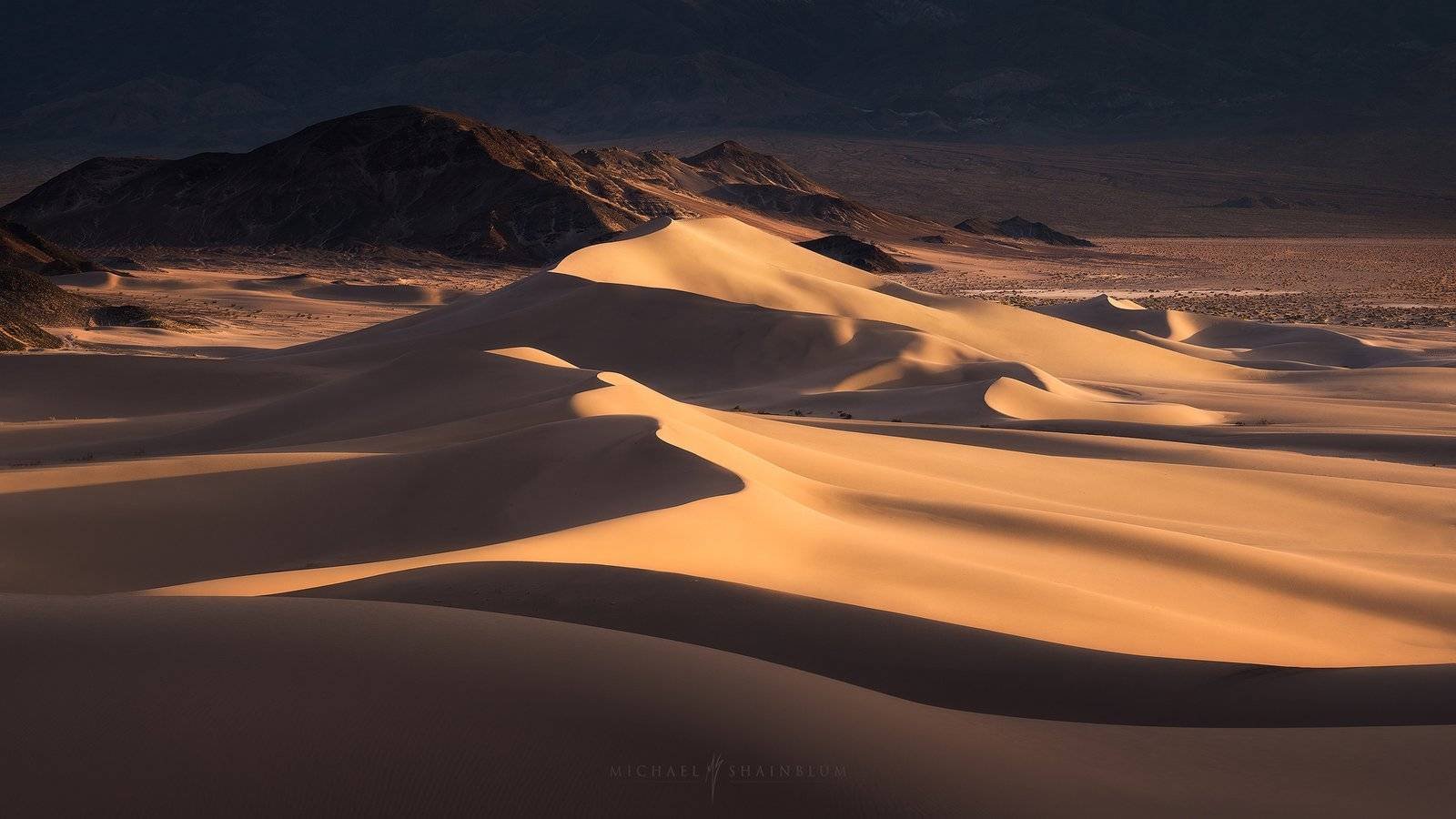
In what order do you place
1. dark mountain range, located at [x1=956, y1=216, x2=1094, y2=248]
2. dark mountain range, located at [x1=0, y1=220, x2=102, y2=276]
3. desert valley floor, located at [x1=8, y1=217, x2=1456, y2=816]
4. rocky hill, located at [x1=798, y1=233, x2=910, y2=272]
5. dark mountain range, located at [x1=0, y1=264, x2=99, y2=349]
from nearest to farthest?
desert valley floor, located at [x1=8, y1=217, x2=1456, y2=816]
dark mountain range, located at [x1=0, y1=264, x2=99, y2=349]
dark mountain range, located at [x1=0, y1=220, x2=102, y2=276]
rocky hill, located at [x1=798, y1=233, x2=910, y2=272]
dark mountain range, located at [x1=956, y1=216, x2=1094, y2=248]

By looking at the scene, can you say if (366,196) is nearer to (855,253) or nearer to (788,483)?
(855,253)

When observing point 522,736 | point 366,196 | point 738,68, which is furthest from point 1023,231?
point 738,68

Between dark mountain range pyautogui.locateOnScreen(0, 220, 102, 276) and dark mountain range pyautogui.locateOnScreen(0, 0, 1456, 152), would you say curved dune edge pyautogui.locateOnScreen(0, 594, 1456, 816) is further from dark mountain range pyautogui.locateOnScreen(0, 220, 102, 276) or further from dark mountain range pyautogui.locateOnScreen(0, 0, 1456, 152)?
dark mountain range pyautogui.locateOnScreen(0, 0, 1456, 152)

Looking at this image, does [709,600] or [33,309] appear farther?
[33,309]

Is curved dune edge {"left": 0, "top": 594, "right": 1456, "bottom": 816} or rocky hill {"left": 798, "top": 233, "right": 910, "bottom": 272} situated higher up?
curved dune edge {"left": 0, "top": 594, "right": 1456, "bottom": 816}

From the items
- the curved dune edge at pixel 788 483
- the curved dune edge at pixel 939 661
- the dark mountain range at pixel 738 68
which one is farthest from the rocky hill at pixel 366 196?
the dark mountain range at pixel 738 68

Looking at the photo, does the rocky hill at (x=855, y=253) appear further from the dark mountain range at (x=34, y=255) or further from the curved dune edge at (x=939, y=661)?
the curved dune edge at (x=939, y=661)

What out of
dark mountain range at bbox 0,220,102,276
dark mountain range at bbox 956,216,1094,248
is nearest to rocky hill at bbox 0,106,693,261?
dark mountain range at bbox 0,220,102,276
